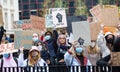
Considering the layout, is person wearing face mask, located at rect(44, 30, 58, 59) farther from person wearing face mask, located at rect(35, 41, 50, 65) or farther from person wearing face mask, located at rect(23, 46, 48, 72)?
person wearing face mask, located at rect(23, 46, 48, 72)

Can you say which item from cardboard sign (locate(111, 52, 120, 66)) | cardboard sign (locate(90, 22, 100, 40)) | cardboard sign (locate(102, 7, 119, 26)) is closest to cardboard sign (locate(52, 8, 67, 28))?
cardboard sign (locate(102, 7, 119, 26))

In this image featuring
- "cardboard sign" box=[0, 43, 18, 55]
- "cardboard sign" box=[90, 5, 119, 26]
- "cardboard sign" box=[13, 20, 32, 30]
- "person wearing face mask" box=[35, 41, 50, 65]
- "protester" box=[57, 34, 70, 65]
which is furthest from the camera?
"cardboard sign" box=[13, 20, 32, 30]

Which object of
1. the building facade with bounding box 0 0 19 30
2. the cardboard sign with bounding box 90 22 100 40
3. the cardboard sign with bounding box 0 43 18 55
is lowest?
the building facade with bounding box 0 0 19 30

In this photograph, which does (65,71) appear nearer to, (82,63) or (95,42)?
(82,63)

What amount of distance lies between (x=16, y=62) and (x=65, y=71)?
164 centimetres

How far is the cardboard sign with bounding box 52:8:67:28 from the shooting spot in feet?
48.3

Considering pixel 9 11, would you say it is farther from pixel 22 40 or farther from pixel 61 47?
pixel 61 47

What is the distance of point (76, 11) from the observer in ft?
298

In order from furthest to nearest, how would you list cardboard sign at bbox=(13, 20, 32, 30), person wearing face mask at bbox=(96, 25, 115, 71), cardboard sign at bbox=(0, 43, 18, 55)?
cardboard sign at bbox=(13, 20, 32, 30)
cardboard sign at bbox=(0, 43, 18, 55)
person wearing face mask at bbox=(96, 25, 115, 71)

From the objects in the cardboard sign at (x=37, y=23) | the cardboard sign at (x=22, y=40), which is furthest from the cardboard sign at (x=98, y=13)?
the cardboard sign at (x=37, y=23)

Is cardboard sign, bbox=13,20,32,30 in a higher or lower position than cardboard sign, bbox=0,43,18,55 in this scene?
lower

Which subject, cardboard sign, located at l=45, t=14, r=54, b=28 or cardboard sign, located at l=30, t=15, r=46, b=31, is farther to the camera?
cardboard sign, located at l=30, t=15, r=46, b=31

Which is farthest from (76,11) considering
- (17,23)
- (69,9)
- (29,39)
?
(29,39)

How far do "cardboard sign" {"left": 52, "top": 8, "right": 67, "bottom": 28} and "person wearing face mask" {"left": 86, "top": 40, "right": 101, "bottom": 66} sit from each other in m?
3.19
